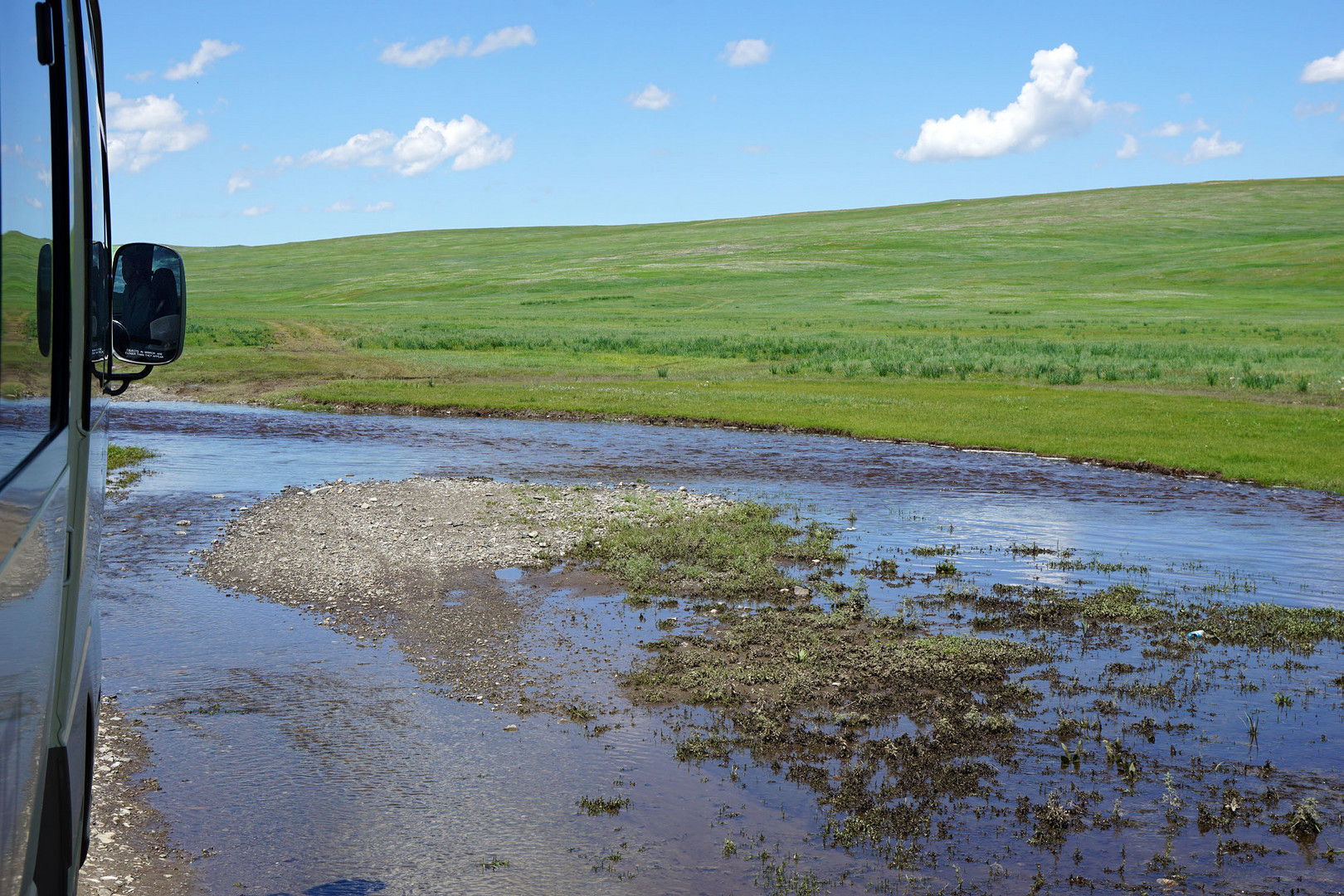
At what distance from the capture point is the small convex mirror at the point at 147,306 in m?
5.67

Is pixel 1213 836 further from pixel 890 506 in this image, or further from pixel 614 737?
pixel 890 506

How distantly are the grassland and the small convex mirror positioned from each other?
2500cm

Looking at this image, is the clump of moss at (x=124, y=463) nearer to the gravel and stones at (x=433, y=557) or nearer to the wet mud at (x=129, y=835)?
the gravel and stones at (x=433, y=557)

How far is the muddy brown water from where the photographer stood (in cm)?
739

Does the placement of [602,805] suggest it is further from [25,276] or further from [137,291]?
[25,276]

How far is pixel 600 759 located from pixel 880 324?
7409cm

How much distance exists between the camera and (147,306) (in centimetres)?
577

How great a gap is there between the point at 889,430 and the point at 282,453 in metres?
17.5

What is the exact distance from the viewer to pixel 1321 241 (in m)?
115

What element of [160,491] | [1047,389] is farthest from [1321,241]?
[160,491]

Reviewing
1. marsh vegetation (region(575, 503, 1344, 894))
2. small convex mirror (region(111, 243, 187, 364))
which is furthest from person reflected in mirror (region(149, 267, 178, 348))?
marsh vegetation (region(575, 503, 1344, 894))

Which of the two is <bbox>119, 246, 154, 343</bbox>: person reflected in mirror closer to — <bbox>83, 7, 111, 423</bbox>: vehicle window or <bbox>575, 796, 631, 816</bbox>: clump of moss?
<bbox>83, 7, 111, 423</bbox>: vehicle window

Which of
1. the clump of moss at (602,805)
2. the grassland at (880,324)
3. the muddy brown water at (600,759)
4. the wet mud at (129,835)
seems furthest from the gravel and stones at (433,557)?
the grassland at (880,324)

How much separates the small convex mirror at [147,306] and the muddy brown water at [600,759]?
3528 mm
